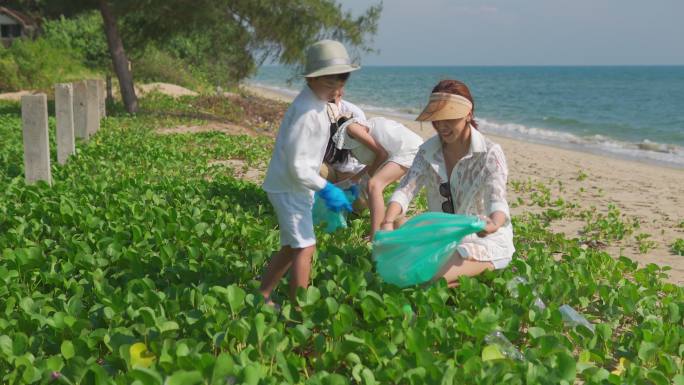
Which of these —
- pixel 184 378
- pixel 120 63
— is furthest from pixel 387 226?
pixel 120 63

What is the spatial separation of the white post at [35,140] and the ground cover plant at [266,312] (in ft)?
3.53

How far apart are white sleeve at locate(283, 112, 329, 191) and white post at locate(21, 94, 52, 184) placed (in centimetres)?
471

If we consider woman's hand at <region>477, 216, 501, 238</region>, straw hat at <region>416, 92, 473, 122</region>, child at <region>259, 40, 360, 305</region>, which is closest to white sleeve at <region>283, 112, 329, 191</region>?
child at <region>259, 40, 360, 305</region>

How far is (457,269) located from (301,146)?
4.36ft

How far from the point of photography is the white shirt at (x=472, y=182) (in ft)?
14.6

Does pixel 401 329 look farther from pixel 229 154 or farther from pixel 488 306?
pixel 229 154

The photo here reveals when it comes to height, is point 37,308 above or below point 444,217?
below

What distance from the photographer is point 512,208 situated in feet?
29.1

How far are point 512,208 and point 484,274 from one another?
430cm

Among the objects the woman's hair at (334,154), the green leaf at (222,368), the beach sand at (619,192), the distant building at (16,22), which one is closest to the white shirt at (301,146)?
the green leaf at (222,368)

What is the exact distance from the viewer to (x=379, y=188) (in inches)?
237

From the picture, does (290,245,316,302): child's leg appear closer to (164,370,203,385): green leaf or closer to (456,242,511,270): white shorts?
(456,242,511,270): white shorts

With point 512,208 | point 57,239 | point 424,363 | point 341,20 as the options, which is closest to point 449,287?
point 424,363

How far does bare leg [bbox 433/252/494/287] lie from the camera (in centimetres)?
453
